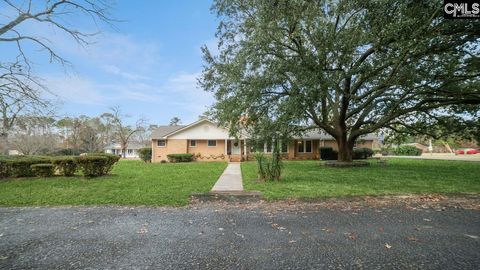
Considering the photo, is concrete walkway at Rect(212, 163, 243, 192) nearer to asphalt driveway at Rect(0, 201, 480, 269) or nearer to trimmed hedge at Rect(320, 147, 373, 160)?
asphalt driveway at Rect(0, 201, 480, 269)

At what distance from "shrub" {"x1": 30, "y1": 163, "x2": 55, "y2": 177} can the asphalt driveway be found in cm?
618

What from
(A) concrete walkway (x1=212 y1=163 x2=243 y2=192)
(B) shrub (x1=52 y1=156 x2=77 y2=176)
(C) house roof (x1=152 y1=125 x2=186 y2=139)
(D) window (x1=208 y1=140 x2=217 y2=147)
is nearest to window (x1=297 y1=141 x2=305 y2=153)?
(D) window (x1=208 y1=140 x2=217 y2=147)

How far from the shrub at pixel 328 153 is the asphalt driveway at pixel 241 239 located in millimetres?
22311

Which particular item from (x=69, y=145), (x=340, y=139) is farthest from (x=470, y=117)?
(x=69, y=145)

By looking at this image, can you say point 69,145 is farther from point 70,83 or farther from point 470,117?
point 470,117

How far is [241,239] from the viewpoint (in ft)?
14.2

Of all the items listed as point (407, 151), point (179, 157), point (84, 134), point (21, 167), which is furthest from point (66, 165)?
point (407, 151)

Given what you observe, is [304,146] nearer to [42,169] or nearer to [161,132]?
[161,132]

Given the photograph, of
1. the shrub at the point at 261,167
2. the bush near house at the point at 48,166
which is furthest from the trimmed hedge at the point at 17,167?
the shrub at the point at 261,167

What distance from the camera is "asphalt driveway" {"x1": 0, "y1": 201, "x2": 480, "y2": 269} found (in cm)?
349

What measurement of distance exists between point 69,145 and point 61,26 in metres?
44.2

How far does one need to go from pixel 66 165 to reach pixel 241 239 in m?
10.9

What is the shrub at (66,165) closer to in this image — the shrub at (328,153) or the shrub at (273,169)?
the shrub at (273,169)

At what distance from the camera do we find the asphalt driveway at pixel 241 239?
11.4 ft
